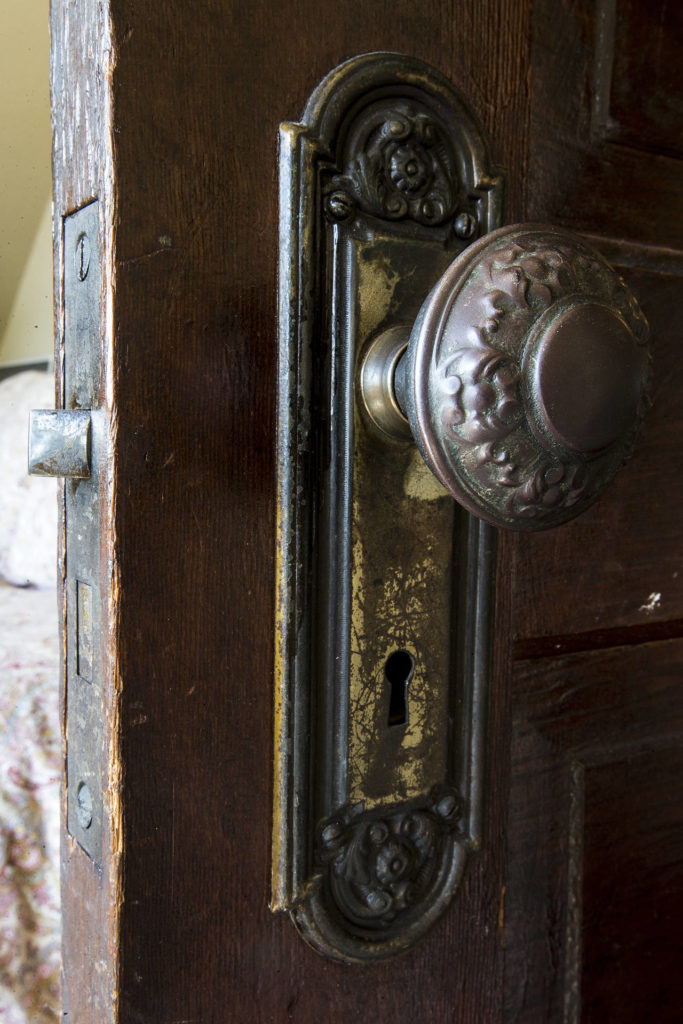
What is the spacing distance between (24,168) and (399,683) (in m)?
0.62

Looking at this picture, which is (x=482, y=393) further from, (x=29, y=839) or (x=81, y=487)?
(x=29, y=839)

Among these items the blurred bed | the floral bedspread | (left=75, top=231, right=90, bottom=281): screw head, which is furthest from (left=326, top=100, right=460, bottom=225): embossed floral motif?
the floral bedspread

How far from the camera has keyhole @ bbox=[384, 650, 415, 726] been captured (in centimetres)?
40

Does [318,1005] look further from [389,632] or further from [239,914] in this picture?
[389,632]

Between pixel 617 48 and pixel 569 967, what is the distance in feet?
1.81

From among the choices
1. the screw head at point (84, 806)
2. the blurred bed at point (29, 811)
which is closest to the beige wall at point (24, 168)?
the blurred bed at point (29, 811)

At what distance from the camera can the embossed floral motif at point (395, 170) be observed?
1.20 ft

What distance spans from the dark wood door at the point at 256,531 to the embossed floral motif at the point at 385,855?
0.03 meters

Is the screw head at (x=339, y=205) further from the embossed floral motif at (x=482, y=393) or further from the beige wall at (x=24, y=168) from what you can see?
the beige wall at (x=24, y=168)

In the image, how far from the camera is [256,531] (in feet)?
1.19

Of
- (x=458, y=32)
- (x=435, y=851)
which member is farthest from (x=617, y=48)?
(x=435, y=851)

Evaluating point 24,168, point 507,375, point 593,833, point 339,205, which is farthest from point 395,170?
point 24,168

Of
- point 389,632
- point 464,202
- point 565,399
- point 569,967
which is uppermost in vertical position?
point 464,202

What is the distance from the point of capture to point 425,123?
0.38 metres
